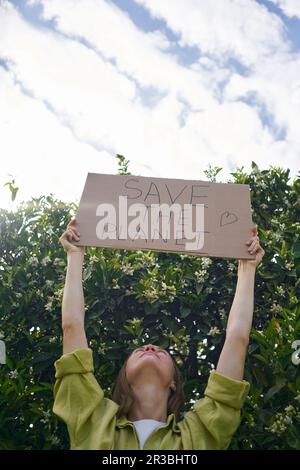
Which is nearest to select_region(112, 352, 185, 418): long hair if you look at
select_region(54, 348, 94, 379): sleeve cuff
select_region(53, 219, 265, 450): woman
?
select_region(53, 219, 265, 450): woman

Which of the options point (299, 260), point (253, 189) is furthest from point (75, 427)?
point (253, 189)

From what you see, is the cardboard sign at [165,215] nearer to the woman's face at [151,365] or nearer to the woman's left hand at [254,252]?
the woman's left hand at [254,252]

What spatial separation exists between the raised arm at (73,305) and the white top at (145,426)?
372 millimetres

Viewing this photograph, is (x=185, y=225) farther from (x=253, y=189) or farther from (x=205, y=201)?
(x=253, y=189)

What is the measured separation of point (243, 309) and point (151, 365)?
1.46ft

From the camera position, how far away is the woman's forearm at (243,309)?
236cm

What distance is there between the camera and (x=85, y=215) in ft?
8.48

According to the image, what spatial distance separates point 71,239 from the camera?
8.31 feet

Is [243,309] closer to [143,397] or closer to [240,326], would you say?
[240,326]

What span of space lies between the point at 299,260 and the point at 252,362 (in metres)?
0.67

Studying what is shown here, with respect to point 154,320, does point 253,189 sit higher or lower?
higher

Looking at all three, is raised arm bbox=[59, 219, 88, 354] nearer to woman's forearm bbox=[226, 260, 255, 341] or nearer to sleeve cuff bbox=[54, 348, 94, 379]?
sleeve cuff bbox=[54, 348, 94, 379]

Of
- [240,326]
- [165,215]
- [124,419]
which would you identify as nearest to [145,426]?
[124,419]

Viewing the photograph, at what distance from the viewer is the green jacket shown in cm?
218
